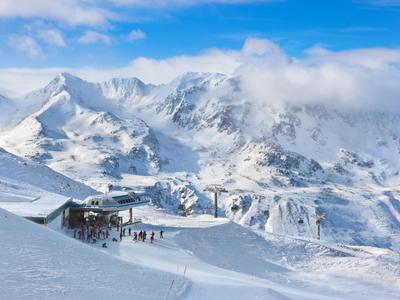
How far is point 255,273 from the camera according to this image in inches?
2159

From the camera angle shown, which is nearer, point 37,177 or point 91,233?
point 91,233

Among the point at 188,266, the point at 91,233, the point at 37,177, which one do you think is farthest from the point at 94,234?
the point at 37,177

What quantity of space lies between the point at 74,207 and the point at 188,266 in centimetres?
2336

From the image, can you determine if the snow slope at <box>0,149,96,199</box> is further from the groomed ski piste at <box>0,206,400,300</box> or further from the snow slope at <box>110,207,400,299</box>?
the snow slope at <box>110,207,400,299</box>

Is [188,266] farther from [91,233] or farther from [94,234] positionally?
[94,234]

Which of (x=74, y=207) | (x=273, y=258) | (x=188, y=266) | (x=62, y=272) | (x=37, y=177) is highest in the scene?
(x=37, y=177)

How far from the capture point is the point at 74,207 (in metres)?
62.9

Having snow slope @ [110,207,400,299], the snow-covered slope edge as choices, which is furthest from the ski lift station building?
the snow-covered slope edge

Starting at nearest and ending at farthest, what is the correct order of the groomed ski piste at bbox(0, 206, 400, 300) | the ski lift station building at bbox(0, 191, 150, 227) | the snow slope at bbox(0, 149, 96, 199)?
the groomed ski piste at bbox(0, 206, 400, 300)
the ski lift station building at bbox(0, 191, 150, 227)
the snow slope at bbox(0, 149, 96, 199)

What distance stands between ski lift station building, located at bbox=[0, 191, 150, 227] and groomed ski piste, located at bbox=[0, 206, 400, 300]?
10.6ft

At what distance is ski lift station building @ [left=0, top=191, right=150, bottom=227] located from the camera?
182ft

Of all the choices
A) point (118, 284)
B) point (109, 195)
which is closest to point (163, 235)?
point (109, 195)

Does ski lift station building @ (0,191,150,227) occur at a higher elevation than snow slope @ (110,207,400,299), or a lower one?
higher

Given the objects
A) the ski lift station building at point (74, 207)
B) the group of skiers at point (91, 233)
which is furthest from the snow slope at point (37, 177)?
the group of skiers at point (91, 233)
